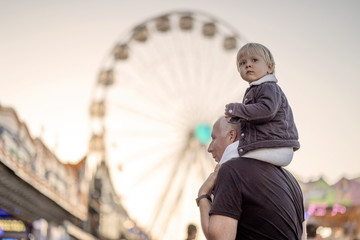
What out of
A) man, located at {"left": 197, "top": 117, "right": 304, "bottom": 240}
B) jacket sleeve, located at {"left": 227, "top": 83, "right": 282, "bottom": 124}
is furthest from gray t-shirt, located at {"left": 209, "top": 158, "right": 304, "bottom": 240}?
jacket sleeve, located at {"left": 227, "top": 83, "right": 282, "bottom": 124}

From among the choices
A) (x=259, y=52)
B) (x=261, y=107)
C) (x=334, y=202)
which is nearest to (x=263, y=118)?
(x=261, y=107)

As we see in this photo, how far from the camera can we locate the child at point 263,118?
7.93 ft

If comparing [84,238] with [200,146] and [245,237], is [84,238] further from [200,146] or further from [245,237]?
[245,237]

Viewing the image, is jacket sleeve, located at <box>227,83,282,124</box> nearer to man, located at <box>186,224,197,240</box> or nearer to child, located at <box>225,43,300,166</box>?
child, located at <box>225,43,300,166</box>

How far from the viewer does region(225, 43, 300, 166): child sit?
2418 millimetres

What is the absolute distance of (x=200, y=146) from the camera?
21438 millimetres

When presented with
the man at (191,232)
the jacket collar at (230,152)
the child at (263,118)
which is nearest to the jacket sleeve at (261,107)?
the child at (263,118)

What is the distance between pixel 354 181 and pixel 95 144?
1215 centimetres

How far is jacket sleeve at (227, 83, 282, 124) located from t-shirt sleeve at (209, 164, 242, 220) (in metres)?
0.20

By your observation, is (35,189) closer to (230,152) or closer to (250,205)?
(230,152)

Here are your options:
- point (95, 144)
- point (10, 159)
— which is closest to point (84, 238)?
point (95, 144)

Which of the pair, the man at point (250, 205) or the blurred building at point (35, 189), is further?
the blurred building at point (35, 189)

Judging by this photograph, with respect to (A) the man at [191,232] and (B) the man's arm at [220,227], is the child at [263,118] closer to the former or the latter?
(B) the man's arm at [220,227]

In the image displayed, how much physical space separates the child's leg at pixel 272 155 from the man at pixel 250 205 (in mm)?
19
